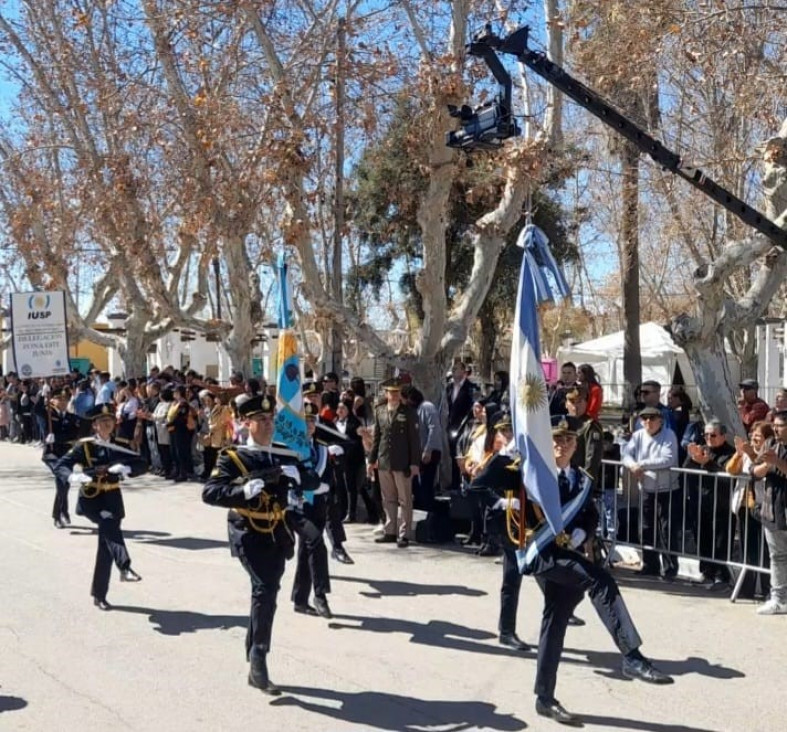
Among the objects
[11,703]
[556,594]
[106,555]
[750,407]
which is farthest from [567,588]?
[750,407]

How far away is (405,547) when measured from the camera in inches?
433

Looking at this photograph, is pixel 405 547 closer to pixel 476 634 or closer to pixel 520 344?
pixel 476 634

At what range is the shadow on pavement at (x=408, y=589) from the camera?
880cm

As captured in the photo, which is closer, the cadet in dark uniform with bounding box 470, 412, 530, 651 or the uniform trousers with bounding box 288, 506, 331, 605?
the cadet in dark uniform with bounding box 470, 412, 530, 651

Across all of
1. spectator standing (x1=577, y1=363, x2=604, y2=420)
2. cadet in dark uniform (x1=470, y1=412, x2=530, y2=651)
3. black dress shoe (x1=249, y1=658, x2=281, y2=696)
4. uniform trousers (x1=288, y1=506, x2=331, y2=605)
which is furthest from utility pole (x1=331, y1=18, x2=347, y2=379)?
black dress shoe (x1=249, y1=658, x2=281, y2=696)

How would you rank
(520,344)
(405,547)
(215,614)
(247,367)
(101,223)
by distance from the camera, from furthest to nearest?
1. (247,367)
2. (101,223)
3. (405,547)
4. (215,614)
5. (520,344)

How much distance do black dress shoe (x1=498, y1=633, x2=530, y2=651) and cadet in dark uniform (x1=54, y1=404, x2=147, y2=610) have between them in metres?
3.25

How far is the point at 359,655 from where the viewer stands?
6957mm

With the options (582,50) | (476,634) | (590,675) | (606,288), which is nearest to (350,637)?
(476,634)

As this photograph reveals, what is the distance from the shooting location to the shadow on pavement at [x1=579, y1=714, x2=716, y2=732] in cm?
553

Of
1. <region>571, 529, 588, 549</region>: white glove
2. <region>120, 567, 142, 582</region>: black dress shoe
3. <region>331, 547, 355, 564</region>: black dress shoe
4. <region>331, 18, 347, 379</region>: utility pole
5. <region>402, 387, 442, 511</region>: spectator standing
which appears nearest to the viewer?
<region>571, 529, 588, 549</region>: white glove

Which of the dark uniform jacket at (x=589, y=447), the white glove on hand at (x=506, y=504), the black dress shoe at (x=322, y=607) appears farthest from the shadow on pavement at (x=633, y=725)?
the dark uniform jacket at (x=589, y=447)

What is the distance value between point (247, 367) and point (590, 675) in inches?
564

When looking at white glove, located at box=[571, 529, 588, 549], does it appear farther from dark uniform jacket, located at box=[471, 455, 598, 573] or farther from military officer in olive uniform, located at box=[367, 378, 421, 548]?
military officer in olive uniform, located at box=[367, 378, 421, 548]
